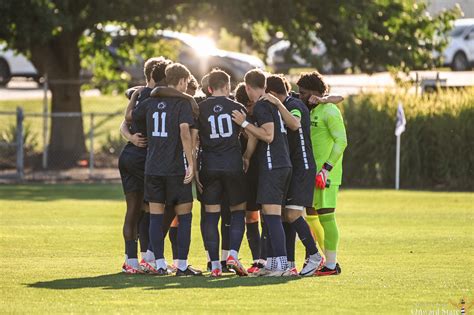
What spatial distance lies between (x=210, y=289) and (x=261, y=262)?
5.57 ft

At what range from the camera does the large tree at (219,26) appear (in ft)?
84.9

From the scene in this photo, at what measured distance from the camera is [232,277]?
36.6 feet

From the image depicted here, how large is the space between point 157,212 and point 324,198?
61.1 inches

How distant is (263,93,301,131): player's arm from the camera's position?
35.9 feet

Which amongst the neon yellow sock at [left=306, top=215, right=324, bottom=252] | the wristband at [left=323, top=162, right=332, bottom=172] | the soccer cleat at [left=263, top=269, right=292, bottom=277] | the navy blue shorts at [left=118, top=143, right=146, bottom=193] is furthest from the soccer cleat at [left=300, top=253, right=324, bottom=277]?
the navy blue shorts at [left=118, top=143, right=146, bottom=193]

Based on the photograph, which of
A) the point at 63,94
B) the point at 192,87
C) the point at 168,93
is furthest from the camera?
the point at 63,94

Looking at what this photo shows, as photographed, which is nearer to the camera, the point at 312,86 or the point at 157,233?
the point at 157,233

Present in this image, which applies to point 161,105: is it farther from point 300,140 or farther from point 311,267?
point 311,267

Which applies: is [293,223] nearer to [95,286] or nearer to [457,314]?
[95,286]

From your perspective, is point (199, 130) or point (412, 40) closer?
point (199, 130)

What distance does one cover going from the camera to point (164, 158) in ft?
36.3

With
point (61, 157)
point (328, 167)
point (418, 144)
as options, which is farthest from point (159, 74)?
point (61, 157)

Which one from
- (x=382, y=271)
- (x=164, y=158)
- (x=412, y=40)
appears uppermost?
(x=412, y=40)

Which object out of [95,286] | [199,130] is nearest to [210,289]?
[95,286]
